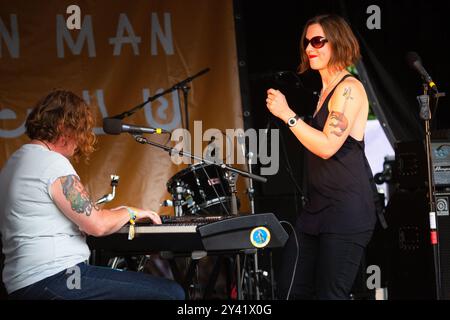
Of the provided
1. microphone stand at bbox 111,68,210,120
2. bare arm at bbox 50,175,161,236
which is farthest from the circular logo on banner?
microphone stand at bbox 111,68,210,120

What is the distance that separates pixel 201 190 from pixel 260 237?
7.11 feet

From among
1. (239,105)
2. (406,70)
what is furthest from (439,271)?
(239,105)

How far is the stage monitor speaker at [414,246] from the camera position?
4.68 m

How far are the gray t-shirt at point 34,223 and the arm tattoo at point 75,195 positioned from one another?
0.12 feet

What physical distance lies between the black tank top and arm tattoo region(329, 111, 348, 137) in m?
0.11

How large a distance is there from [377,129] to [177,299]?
18.7 ft

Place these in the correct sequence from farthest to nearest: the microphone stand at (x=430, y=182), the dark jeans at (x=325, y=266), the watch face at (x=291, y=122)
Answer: the microphone stand at (x=430, y=182) < the watch face at (x=291, y=122) < the dark jeans at (x=325, y=266)

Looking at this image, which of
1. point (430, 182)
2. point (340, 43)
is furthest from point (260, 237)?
point (430, 182)

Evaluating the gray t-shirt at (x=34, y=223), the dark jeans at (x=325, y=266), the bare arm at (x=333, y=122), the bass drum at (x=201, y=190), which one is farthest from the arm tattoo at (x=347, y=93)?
the bass drum at (x=201, y=190)

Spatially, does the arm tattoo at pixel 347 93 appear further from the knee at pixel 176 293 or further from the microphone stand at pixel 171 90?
the microphone stand at pixel 171 90

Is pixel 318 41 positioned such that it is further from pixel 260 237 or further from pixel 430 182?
pixel 430 182

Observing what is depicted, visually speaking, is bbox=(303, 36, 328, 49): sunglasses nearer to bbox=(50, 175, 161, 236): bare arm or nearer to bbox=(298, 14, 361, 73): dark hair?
bbox=(298, 14, 361, 73): dark hair

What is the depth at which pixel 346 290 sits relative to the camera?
3.29 m

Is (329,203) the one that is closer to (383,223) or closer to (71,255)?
(383,223)
